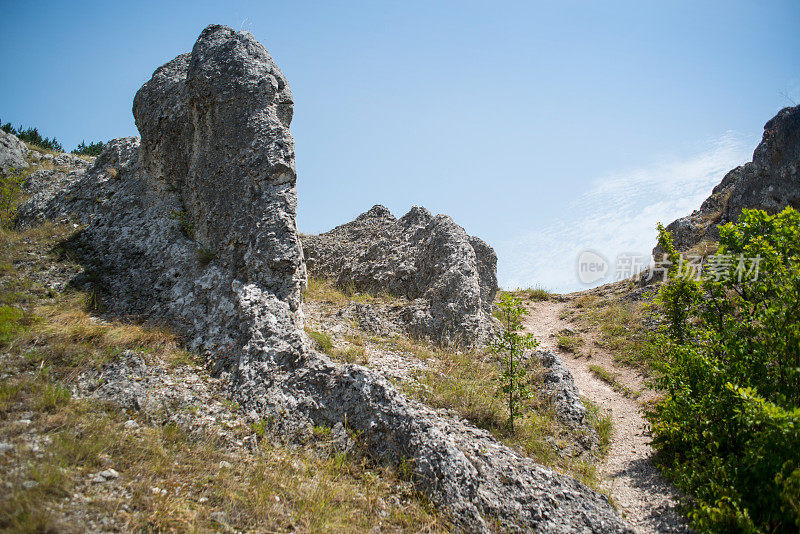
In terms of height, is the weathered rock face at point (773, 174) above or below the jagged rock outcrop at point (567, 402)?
above

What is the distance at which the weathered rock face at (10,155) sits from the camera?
1495 cm

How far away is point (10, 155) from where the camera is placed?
1559cm

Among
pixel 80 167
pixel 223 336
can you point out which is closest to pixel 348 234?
pixel 223 336

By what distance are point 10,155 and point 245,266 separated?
13.6 metres

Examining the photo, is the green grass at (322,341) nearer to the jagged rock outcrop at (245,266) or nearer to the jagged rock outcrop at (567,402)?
the jagged rock outcrop at (245,266)

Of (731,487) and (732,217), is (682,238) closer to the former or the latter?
(732,217)

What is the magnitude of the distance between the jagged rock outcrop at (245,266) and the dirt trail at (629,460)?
113cm

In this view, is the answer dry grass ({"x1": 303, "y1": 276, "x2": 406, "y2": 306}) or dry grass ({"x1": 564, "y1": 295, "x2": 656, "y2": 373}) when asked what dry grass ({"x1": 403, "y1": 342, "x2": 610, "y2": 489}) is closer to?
dry grass ({"x1": 303, "y1": 276, "x2": 406, "y2": 306})

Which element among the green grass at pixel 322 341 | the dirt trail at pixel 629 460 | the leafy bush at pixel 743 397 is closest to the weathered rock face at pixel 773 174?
the dirt trail at pixel 629 460

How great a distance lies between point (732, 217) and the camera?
19.3 meters

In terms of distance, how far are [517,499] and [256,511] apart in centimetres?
351

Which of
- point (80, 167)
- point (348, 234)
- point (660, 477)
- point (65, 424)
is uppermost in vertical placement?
point (80, 167)

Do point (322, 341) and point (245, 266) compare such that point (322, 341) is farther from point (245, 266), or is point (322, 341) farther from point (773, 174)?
point (773, 174)

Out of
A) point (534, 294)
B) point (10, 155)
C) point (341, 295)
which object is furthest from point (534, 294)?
point (10, 155)
